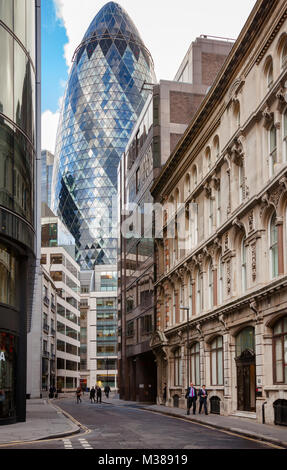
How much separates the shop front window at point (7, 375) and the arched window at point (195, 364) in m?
18.6

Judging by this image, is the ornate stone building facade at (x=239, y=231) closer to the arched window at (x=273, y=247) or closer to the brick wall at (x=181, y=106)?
the arched window at (x=273, y=247)

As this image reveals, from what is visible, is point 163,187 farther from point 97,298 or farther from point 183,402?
point 97,298

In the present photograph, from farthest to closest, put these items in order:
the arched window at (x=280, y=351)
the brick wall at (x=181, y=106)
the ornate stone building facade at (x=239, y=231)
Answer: the brick wall at (x=181, y=106) → the ornate stone building facade at (x=239, y=231) → the arched window at (x=280, y=351)

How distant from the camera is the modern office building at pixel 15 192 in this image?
94.6 ft

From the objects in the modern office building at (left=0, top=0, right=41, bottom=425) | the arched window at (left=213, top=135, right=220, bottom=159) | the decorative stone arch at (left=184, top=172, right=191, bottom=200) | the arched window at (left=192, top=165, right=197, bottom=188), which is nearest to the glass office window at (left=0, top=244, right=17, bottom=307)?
the modern office building at (left=0, top=0, right=41, bottom=425)

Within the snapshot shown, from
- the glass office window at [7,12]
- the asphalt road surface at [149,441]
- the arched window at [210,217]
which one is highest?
the glass office window at [7,12]

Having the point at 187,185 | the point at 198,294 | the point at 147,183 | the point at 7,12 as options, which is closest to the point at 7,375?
the point at 7,12

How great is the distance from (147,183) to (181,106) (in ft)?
25.4

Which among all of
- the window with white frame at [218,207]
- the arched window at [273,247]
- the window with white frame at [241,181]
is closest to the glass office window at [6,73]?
the arched window at [273,247]

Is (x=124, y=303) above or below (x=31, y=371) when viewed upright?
above

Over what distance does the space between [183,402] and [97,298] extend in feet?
450

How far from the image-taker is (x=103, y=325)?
603 ft

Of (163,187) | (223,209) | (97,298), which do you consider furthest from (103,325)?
(223,209)

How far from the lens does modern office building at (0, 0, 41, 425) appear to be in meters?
28.8
